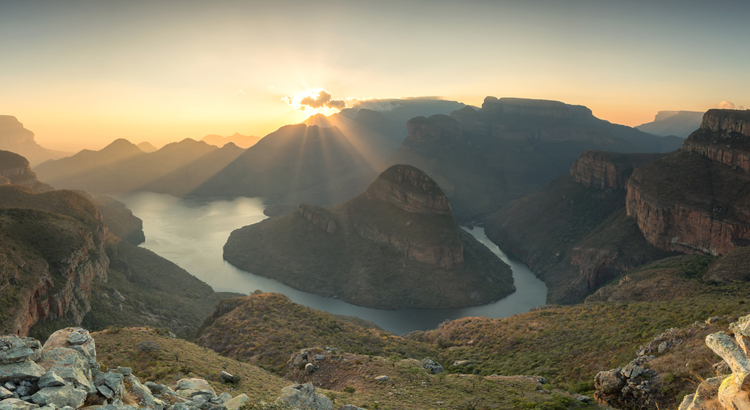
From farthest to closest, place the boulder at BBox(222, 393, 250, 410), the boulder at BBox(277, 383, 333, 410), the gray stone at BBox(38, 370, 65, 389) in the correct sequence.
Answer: the boulder at BBox(277, 383, 333, 410) → the boulder at BBox(222, 393, 250, 410) → the gray stone at BBox(38, 370, 65, 389)

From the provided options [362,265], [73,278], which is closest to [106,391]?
[73,278]

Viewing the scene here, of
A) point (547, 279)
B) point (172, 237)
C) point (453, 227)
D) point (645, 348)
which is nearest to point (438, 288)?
point (453, 227)

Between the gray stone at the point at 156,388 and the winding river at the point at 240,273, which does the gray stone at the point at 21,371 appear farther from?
the winding river at the point at 240,273

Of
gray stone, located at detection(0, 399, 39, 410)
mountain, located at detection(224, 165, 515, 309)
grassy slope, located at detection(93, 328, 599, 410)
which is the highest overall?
gray stone, located at detection(0, 399, 39, 410)

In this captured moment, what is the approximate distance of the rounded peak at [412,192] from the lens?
342ft

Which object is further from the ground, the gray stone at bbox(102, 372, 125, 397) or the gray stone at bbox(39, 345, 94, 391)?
the gray stone at bbox(39, 345, 94, 391)

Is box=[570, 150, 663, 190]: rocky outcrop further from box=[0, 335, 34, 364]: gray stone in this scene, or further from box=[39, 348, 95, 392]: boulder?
box=[0, 335, 34, 364]: gray stone

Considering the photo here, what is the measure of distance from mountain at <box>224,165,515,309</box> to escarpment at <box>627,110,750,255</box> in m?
36.6

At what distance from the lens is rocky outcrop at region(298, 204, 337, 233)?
4532 inches

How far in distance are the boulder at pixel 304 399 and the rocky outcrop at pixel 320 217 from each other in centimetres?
9565

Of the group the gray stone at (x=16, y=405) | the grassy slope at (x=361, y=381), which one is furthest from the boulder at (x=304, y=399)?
the gray stone at (x=16, y=405)

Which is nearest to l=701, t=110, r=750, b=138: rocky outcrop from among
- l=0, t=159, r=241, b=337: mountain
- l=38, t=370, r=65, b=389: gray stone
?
l=38, t=370, r=65, b=389: gray stone

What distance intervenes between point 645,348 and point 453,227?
80048mm

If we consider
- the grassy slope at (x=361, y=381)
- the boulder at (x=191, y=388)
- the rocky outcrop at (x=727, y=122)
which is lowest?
the grassy slope at (x=361, y=381)
